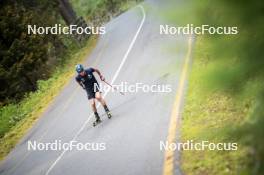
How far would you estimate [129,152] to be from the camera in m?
9.55

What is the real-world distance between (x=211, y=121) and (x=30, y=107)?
14.7 meters

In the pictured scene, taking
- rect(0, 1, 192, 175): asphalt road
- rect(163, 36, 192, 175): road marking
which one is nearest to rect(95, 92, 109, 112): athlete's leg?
rect(0, 1, 192, 175): asphalt road

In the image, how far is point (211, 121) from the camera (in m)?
8.35

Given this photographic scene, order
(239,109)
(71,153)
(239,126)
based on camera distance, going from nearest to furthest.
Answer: (239,126)
(239,109)
(71,153)

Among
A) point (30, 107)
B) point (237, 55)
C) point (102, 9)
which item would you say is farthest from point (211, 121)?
A: point (102, 9)

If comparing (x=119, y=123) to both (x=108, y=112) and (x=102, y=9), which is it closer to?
(x=108, y=112)

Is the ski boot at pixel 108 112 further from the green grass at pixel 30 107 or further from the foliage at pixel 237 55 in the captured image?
the foliage at pixel 237 55

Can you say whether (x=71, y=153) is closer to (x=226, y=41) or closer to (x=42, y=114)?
(x=42, y=114)

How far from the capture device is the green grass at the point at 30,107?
61.4 ft

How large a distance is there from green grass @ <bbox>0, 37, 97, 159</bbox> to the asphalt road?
2.85 ft

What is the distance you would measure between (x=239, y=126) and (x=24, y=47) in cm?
2314

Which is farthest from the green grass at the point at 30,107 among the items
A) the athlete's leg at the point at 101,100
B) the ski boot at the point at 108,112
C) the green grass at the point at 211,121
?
the green grass at the point at 211,121

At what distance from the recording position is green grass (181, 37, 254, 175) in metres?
2.92

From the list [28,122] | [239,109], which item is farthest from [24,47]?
[239,109]
